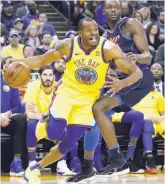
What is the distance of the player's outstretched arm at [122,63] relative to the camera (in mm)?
6760

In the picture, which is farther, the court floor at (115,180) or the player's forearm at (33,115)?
the player's forearm at (33,115)

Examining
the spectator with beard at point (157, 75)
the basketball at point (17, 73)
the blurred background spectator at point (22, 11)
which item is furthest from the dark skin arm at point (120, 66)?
the blurred background spectator at point (22, 11)

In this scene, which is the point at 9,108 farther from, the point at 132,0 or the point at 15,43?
the point at 132,0

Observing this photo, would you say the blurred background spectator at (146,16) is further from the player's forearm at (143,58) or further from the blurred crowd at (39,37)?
the player's forearm at (143,58)

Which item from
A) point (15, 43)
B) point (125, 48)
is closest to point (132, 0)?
point (15, 43)

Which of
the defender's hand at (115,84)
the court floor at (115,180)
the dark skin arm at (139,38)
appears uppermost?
the dark skin arm at (139,38)

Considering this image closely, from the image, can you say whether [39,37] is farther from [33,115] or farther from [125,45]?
[125,45]

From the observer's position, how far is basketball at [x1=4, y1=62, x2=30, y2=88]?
678 centimetres

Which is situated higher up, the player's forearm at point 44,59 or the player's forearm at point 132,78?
the player's forearm at point 44,59

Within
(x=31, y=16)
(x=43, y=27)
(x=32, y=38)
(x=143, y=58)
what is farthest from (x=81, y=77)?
(x=31, y=16)

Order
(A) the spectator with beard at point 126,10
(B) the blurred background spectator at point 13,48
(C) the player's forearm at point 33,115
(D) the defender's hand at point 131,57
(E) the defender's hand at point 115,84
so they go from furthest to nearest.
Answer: (A) the spectator with beard at point 126,10, (B) the blurred background spectator at point 13,48, (C) the player's forearm at point 33,115, (D) the defender's hand at point 131,57, (E) the defender's hand at point 115,84

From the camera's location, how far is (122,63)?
681 cm

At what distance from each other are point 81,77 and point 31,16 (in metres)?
8.12

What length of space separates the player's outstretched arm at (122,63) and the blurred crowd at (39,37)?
253 cm
